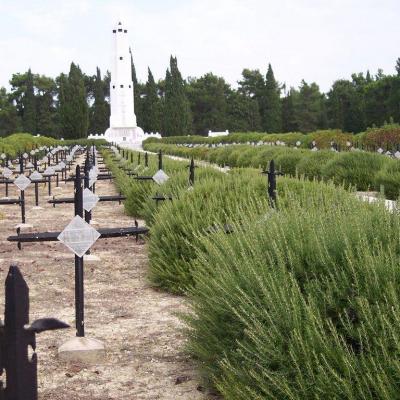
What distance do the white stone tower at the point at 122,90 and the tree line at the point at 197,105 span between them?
2791mm

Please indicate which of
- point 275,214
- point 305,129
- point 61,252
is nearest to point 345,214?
point 275,214

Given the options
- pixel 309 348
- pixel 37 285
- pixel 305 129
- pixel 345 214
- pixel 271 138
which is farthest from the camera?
pixel 305 129

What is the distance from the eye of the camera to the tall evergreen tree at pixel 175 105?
72.3 m

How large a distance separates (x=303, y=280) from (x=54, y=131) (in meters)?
82.1

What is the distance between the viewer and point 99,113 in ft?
282

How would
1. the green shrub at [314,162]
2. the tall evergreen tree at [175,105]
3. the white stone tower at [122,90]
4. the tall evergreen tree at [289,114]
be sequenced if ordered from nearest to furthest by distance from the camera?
the green shrub at [314,162], the tall evergreen tree at [175,105], the tall evergreen tree at [289,114], the white stone tower at [122,90]

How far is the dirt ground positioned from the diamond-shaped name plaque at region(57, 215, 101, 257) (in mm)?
779

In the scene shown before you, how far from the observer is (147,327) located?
5930 millimetres

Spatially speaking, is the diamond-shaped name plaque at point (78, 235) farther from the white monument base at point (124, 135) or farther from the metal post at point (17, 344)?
the white monument base at point (124, 135)

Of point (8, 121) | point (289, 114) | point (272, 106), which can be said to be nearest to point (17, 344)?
point (272, 106)

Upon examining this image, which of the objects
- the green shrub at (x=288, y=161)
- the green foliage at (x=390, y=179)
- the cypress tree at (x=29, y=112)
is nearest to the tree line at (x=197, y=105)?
the cypress tree at (x=29, y=112)

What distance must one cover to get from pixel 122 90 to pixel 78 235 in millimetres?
72889

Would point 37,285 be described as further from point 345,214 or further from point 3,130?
point 3,130

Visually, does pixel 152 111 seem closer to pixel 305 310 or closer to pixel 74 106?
pixel 74 106
